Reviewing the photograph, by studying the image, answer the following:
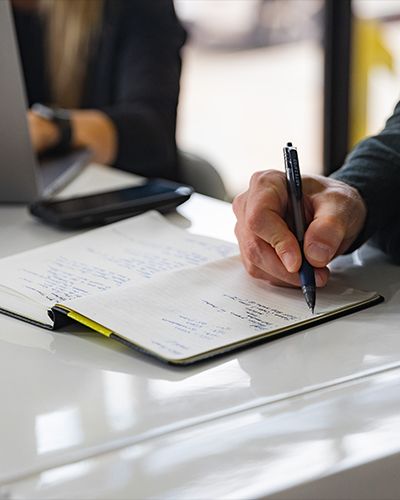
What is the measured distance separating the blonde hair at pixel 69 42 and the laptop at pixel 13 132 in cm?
90

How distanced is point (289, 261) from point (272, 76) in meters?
2.77

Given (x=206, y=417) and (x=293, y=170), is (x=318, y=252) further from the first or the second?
(x=206, y=417)

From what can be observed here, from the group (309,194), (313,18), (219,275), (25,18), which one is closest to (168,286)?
(219,275)

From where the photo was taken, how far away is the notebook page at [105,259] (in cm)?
80

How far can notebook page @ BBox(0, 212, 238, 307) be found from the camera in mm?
800

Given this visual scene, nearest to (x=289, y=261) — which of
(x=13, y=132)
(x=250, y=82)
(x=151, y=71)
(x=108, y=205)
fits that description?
(x=108, y=205)

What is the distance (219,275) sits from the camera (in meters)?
0.81

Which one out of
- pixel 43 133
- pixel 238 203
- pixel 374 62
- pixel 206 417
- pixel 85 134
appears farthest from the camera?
pixel 374 62

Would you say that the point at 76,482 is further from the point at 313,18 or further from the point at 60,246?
the point at 313,18

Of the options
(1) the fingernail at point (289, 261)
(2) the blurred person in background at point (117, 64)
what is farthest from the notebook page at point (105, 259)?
(2) the blurred person in background at point (117, 64)

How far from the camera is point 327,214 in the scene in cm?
79

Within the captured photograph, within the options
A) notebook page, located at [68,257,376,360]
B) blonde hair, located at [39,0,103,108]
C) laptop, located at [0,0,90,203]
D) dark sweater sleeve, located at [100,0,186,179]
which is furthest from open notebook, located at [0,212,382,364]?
blonde hair, located at [39,0,103,108]

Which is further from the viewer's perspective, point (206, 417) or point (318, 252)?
point (318, 252)

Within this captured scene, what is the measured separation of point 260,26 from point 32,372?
286 cm
